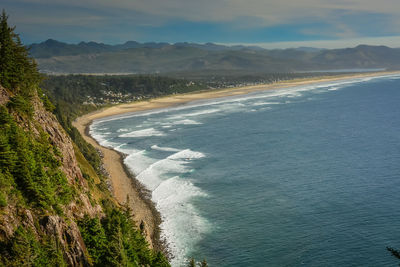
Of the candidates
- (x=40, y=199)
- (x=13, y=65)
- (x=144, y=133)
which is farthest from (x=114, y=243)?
(x=144, y=133)

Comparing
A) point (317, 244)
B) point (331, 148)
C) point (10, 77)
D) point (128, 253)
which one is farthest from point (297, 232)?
point (331, 148)

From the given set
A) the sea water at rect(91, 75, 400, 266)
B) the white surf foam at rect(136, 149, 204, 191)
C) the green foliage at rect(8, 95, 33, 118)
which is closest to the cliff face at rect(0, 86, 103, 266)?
the green foliage at rect(8, 95, 33, 118)

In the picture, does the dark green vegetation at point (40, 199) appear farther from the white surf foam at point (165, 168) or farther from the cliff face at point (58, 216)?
the white surf foam at point (165, 168)

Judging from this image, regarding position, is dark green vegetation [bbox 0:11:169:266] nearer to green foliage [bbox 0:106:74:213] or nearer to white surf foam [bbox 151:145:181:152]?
green foliage [bbox 0:106:74:213]

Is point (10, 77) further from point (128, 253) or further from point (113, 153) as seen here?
point (113, 153)

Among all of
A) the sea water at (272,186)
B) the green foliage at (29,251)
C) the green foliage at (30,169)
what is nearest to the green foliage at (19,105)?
the green foliage at (30,169)

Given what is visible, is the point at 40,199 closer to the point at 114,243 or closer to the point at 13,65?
the point at 114,243
